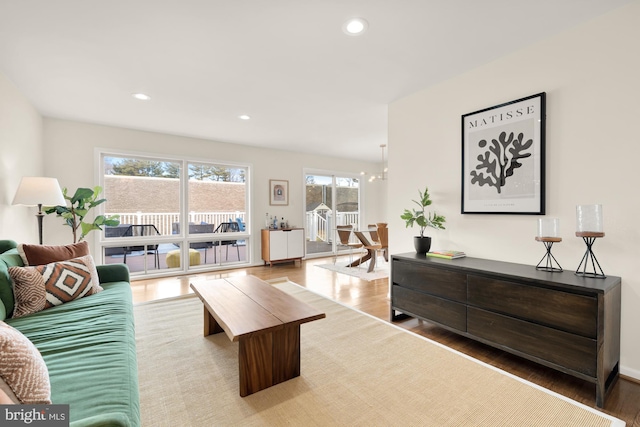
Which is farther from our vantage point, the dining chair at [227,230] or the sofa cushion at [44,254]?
the dining chair at [227,230]

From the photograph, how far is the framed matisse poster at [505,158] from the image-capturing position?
7.48 feet

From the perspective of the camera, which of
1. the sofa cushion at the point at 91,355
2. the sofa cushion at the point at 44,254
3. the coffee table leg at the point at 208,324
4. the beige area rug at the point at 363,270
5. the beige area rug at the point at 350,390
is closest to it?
the sofa cushion at the point at 91,355

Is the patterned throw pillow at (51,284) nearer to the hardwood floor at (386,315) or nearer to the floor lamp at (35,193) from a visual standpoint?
the floor lamp at (35,193)

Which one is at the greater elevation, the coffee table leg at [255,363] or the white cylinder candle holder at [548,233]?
the white cylinder candle holder at [548,233]

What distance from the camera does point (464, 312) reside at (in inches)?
90.2

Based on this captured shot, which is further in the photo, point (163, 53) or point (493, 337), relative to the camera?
point (163, 53)

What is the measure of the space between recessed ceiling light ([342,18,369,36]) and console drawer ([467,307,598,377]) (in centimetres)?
226

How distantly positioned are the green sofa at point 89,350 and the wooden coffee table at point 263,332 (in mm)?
506

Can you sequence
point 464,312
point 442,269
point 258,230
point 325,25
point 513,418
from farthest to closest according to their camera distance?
point 258,230 → point 442,269 → point 464,312 → point 325,25 → point 513,418

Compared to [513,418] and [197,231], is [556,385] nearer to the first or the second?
[513,418]

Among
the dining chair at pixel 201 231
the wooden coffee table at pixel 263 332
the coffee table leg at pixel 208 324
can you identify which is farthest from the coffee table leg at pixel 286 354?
the dining chair at pixel 201 231

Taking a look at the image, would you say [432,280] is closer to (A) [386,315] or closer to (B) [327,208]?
(A) [386,315]

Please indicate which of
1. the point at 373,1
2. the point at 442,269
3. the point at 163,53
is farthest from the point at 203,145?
the point at 442,269

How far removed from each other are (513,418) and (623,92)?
2.15m
